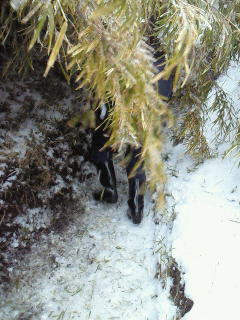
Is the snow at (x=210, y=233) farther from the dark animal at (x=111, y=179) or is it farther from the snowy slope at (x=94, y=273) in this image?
the dark animal at (x=111, y=179)

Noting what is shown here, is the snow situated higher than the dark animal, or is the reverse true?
the snow

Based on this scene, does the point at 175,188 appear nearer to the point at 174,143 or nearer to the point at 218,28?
the point at 174,143

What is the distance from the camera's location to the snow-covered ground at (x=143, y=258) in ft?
8.99

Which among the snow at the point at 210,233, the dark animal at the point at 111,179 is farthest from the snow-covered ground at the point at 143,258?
the dark animal at the point at 111,179

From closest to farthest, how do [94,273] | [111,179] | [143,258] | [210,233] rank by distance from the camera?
[210,233] → [94,273] → [143,258] → [111,179]

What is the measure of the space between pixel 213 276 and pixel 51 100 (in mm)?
2917

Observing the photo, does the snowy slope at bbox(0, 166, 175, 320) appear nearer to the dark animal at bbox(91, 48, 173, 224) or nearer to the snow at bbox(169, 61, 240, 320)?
the dark animal at bbox(91, 48, 173, 224)

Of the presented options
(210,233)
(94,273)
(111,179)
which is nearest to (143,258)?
(94,273)

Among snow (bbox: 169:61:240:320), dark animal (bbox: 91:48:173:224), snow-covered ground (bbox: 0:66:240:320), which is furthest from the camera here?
dark animal (bbox: 91:48:173:224)

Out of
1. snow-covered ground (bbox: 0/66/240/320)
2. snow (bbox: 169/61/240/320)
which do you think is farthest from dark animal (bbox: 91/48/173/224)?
snow (bbox: 169/61/240/320)

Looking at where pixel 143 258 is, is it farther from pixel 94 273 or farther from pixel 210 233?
pixel 210 233

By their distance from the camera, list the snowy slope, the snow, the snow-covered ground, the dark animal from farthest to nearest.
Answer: the dark animal < the snowy slope < the snow-covered ground < the snow

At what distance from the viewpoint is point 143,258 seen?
11.0 ft

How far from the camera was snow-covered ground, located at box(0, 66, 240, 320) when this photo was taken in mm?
2740
